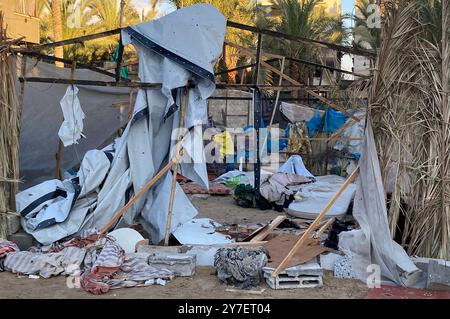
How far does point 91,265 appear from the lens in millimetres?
5586

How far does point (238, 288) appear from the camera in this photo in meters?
5.14

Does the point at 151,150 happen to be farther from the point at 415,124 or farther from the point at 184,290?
the point at 415,124

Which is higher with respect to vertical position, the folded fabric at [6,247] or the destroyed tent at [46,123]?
the destroyed tent at [46,123]

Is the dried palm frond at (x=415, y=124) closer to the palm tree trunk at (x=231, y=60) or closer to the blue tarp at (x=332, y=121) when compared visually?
the blue tarp at (x=332, y=121)

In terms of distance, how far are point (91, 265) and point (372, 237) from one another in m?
3.17

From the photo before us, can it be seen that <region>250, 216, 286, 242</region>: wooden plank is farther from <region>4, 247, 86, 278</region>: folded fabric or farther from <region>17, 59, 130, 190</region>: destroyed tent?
<region>17, 59, 130, 190</region>: destroyed tent

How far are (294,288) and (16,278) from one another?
3.06 metres

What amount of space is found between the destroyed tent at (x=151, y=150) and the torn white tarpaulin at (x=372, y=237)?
6.92 feet

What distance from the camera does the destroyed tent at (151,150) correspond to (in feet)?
21.2

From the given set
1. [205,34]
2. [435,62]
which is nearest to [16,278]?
[205,34]

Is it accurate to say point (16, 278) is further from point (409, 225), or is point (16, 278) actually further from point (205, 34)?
point (409, 225)

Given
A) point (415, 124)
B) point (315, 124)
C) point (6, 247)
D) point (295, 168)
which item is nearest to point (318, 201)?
point (295, 168)

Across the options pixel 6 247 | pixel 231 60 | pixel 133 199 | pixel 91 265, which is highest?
pixel 231 60

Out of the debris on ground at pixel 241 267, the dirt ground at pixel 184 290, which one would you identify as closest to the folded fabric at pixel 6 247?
the dirt ground at pixel 184 290
